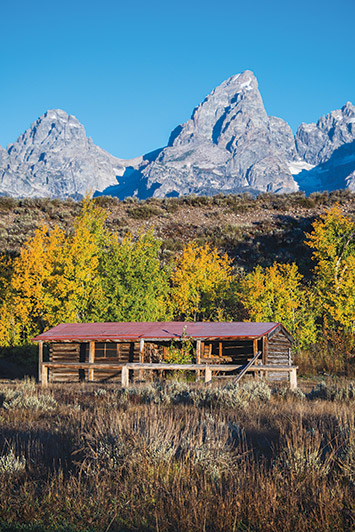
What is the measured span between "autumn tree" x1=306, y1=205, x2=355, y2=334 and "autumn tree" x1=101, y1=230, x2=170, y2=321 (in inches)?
383

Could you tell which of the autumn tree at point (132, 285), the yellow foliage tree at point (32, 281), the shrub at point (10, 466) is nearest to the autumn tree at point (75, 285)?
the yellow foliage tree at point (32, 281)

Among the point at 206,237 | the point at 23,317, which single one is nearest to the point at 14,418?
the point at 23,317

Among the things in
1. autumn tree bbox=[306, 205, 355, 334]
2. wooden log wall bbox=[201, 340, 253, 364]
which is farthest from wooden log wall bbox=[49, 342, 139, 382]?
autumn tree bbox=[306, 205, 355, 334]

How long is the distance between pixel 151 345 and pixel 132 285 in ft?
13.6

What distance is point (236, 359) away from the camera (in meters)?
26.7

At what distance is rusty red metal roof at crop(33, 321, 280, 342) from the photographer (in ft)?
72.6

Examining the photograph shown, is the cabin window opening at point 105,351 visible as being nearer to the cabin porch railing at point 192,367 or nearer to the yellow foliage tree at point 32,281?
the yellow foliage tree at point 32,281

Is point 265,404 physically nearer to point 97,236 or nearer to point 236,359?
point 236,359

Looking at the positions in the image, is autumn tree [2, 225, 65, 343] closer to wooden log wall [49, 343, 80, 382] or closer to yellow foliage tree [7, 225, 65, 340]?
yellow foliage tree [7, 225, 65, 340]

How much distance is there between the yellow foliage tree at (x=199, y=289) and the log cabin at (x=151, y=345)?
584 centimetres

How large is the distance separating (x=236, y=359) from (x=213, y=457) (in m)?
21.2

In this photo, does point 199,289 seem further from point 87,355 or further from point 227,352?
point 87,355

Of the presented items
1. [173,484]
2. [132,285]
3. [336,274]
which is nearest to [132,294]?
[132,285]

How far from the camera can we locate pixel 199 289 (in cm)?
3447
